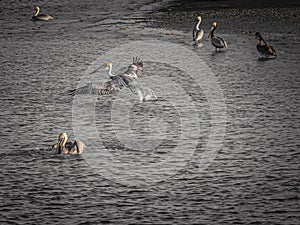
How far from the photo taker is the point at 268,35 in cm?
2636

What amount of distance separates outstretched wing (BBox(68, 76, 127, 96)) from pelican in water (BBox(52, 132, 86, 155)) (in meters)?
4.66

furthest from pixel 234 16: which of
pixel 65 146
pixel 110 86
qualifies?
pixel 65 146

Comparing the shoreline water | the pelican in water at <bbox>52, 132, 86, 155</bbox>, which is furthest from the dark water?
the shoreline water

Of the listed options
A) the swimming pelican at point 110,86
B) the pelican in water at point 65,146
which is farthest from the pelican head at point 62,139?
the swimming pelican at point 110,86

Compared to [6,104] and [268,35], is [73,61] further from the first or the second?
[268,35]

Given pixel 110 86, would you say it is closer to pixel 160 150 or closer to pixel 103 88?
pixel 103 88

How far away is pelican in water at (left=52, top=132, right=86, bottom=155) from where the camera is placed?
12156 mm

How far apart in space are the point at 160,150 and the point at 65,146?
58.0 inches

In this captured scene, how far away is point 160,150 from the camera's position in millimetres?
12469

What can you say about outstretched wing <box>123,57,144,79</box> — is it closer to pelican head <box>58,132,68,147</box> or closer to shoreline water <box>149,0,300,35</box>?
pelican head <box>58,132,68,147</box>

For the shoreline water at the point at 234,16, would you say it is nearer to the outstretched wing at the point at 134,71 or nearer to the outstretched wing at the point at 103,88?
the outstretched wing at the point at 134,71

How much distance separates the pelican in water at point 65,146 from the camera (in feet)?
39.9

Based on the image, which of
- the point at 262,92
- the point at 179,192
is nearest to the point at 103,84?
the point at 262,92

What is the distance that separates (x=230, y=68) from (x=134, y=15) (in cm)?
1462
